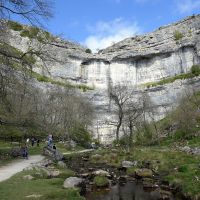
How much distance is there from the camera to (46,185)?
17766 millimetres

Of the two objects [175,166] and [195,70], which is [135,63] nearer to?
[195,70]

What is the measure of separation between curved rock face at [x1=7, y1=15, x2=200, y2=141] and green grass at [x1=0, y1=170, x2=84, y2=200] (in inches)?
2323

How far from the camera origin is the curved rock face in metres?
78.0

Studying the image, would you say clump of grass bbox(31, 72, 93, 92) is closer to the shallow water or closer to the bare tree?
the bare tree

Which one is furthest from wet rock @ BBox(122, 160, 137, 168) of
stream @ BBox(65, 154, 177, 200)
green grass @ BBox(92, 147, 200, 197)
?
stream @ BBox(65, 154, 177, 200)

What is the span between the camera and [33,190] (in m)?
16.1

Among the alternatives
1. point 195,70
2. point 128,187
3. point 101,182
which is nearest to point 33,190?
point 101,182

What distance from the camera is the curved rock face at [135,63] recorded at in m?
78.0

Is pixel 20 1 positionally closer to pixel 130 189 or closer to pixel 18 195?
pixel 18 195

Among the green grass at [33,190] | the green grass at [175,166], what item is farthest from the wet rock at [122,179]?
the green grass at [33,190]

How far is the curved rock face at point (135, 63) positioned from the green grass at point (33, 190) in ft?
194

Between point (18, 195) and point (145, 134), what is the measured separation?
146ft

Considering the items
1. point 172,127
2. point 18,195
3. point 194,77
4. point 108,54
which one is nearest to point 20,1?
point 18,195

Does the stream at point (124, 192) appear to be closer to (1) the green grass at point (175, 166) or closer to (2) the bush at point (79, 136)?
(1) the green grass at point (175, 166)
